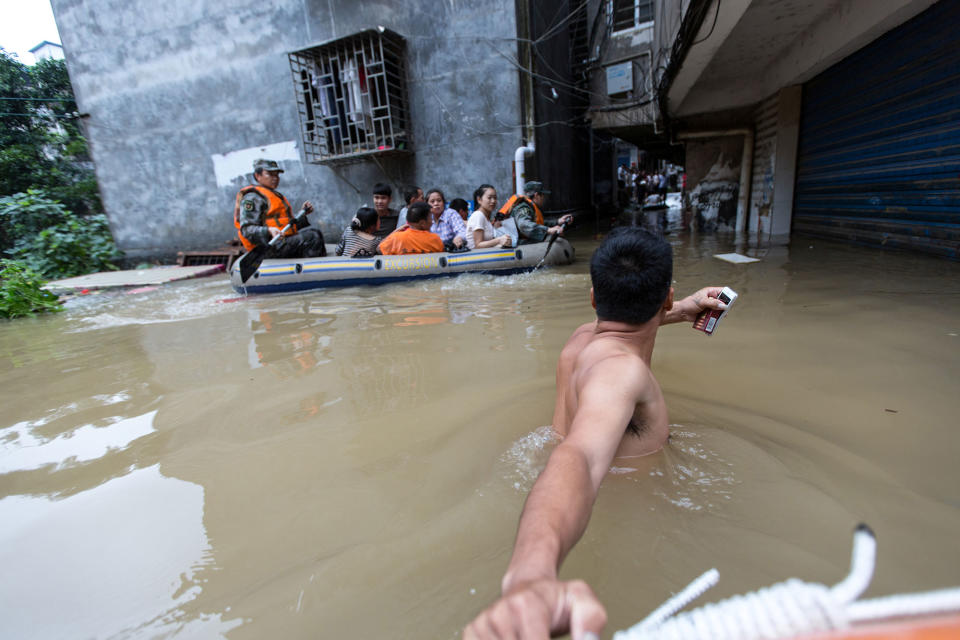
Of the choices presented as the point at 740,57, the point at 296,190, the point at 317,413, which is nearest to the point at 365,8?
the point at 296,190

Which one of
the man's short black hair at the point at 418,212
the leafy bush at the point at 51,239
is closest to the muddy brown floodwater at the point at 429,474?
the man's short black hair at the point at 418,212

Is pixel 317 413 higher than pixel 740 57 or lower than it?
lower

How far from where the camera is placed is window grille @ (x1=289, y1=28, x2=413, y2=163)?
8836 millimetres

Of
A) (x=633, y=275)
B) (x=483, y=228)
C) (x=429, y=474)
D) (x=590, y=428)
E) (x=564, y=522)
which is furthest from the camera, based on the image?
(x=483, y=228)

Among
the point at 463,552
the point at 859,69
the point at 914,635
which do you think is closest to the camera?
the point at 914,635

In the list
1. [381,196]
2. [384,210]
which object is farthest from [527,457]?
[384,210]

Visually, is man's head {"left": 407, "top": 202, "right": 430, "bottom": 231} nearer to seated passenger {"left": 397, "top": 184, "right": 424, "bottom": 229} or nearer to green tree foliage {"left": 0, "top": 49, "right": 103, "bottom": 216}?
seated passenger {"left": 397, "top": 184, "right": 424, "bottom": 229}

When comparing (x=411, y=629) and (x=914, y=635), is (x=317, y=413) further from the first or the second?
(x=914, y=635)

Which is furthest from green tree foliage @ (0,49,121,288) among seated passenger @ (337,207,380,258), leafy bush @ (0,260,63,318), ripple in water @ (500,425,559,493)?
ripple in water @ (500,425,559,493)

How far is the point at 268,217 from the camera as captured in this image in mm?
6824

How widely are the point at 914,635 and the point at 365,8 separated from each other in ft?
36.4

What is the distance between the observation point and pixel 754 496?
5.45 ft

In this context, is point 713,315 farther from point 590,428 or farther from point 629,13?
point 629,13

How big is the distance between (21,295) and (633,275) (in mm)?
8147
